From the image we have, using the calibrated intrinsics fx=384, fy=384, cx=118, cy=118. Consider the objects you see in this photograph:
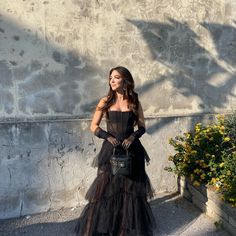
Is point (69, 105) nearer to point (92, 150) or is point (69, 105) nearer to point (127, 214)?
point (92, 150)

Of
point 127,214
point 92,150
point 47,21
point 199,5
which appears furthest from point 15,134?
point 199,5

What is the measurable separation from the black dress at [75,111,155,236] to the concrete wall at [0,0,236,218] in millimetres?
1104

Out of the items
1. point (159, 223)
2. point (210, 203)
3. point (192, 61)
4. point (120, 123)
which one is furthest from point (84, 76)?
point (210, 203)

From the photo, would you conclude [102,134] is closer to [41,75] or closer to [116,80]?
[116,80]

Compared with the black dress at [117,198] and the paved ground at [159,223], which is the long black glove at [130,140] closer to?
the black dress at [117,198]

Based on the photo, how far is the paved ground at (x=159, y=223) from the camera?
459cm

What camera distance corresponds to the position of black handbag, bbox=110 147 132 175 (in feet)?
12.4

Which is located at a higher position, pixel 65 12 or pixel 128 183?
pixel 65 12

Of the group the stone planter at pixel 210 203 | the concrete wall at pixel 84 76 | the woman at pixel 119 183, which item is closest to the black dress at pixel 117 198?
the woman at pixel 119 183

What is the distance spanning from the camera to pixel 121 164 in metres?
3.79

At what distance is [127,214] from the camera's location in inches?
160

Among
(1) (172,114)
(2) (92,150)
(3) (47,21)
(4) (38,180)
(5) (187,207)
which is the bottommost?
(5) (187,207)

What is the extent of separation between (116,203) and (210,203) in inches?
55.7

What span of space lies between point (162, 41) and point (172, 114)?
1.06m
